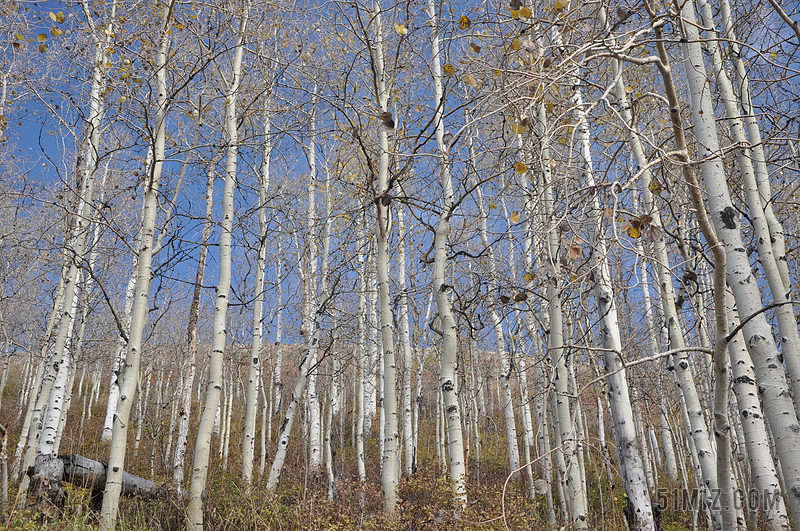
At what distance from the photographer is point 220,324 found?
5.86 meters

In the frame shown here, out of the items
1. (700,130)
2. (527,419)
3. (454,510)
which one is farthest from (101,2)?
(527,419)

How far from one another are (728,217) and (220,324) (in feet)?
17.2

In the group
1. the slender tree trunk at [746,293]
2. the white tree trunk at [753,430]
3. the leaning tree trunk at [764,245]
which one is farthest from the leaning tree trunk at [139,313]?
the leaning tree trunk at [764,245]

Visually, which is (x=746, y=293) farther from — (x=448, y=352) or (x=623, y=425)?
(x=448, y=352)

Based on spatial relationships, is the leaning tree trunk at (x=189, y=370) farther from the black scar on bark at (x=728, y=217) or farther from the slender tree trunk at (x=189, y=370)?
the black scar on bark at (x=728, y=217)

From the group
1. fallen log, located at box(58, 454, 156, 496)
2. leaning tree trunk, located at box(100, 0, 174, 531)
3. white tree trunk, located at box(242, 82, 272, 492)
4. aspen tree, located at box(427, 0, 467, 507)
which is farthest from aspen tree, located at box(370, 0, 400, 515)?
fallen log, located at box(58, 454, 156, 496)

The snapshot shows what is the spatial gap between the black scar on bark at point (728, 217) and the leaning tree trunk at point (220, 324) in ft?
16.2

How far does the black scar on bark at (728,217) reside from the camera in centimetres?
306

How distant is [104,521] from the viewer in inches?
182

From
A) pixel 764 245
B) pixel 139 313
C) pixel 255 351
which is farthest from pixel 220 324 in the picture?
pixel 764 245

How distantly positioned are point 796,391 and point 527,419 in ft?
31.4

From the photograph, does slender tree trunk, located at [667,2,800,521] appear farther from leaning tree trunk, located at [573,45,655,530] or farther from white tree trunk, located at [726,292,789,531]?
leaning tree trunk, located at [573,45,655,530]

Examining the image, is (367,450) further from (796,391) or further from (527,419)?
(796,391)

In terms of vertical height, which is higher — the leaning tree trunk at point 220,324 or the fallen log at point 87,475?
the leaning tree trunk at point 220,324
